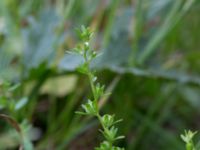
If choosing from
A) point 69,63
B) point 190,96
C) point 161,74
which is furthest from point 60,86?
point 190,96

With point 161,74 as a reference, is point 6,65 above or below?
above

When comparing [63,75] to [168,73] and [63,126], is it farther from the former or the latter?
[168,73]

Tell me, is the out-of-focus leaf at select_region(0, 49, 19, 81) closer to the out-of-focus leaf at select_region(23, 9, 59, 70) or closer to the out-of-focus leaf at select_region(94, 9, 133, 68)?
the out-of-focus leaf at select_region(23, 9, 59, 70)

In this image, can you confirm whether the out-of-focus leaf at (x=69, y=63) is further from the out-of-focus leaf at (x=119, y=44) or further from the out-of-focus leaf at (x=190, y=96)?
the out-of-focus leaf at (x=190, y=96)

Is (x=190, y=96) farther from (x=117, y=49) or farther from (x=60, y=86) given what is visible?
(x=60, y=86)

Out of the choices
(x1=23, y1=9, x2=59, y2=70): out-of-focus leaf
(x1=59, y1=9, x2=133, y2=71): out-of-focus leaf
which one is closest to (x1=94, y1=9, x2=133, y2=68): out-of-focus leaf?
(x1=59, y1=9, x2=133, y2=71): out-of-focus leaf

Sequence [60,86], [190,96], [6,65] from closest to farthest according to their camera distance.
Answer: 1. [6,65]
2. [60,86]
3. [190,96]

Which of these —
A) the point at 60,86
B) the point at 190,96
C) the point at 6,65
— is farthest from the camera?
the point at 190,96
